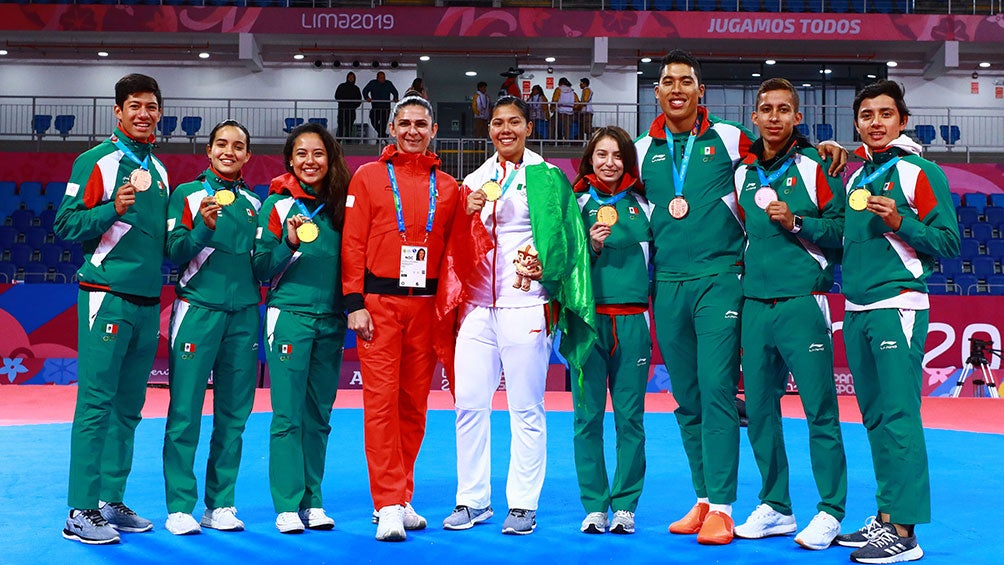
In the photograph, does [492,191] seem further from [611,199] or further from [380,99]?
[380,99]

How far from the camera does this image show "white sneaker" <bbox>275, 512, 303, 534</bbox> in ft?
16.2

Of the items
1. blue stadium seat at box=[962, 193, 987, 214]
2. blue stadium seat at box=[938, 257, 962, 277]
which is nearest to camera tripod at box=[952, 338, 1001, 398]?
blue stadium seat at box=[938, 257, 962, 277]

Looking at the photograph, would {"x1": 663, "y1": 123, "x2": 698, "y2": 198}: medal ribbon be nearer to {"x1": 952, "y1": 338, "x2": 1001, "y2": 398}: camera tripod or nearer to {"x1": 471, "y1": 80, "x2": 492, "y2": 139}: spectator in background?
{"x1": 952, "y1": 338, "x2": 1001, "y2": 398}: camera tripod

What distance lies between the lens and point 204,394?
5109 mm

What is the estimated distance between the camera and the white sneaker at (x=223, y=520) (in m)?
5.00

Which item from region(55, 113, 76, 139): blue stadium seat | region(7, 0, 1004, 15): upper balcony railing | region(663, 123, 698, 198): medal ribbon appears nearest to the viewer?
region(663, 123, 698, 198): medal ribbon

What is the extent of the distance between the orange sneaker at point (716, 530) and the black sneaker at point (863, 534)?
541mm

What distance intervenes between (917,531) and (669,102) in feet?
8.93

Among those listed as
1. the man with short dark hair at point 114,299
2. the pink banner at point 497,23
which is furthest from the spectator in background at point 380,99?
the man with short dark hair at point 114,299

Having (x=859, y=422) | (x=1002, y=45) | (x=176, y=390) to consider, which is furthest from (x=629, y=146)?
(x=1002, y=45)

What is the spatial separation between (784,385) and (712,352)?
44 centimetres

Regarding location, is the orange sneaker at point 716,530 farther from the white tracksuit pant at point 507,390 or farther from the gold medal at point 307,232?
the gold medal at point 307,232

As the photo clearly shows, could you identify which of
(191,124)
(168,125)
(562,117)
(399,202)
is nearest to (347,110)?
(191,124)

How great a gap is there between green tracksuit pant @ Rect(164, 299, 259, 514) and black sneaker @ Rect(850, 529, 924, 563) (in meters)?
3.26
